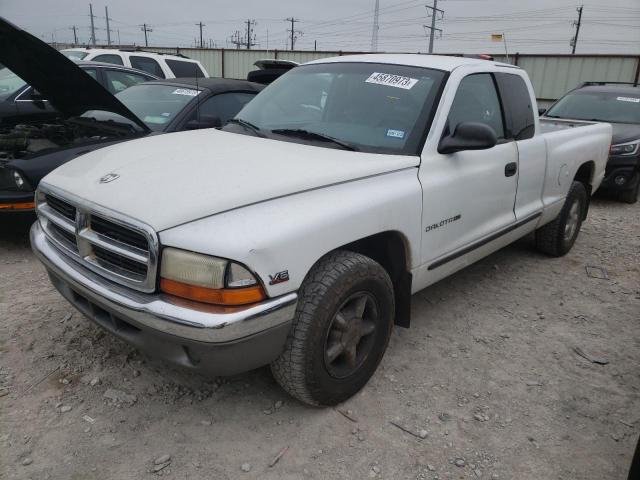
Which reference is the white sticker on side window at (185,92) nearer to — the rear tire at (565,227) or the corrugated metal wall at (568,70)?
the rear tire at (565,227)

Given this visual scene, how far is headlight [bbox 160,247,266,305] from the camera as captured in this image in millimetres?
1974

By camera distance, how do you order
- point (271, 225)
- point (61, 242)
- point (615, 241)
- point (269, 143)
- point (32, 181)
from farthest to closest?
point (615, 241)
point (32, 181)
point (269, 143)
point (61, 242)
point (271, 225)

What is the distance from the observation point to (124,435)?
2389mm

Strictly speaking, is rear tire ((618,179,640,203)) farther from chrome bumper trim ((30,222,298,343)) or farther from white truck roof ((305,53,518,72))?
chrome bumper trim ((30,222,298,343))

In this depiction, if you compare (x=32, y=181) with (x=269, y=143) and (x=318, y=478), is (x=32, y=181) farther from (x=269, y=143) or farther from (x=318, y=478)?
(x=318, y=478)

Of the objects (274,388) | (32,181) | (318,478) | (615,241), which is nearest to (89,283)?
(274,388)

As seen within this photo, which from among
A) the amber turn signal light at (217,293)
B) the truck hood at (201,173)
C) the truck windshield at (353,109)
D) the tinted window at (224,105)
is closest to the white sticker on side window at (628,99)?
the tinted window at (224,105)

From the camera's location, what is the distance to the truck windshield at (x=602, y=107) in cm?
791

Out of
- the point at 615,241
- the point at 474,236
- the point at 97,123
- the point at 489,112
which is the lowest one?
the point at 615,241

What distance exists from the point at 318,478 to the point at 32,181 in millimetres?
3346

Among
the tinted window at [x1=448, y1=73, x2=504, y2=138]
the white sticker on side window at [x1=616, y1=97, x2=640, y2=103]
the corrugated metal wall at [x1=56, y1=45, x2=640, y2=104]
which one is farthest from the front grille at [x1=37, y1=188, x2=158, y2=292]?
the corrugated metal wall at [x1=56, y1=45, x2=640, y2=104]

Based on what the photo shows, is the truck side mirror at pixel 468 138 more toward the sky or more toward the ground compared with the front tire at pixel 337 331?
more toward the sky

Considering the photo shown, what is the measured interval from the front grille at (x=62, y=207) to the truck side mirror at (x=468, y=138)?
6.57ft

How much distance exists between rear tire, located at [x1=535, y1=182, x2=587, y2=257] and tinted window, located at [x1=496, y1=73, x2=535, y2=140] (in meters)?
1.16
